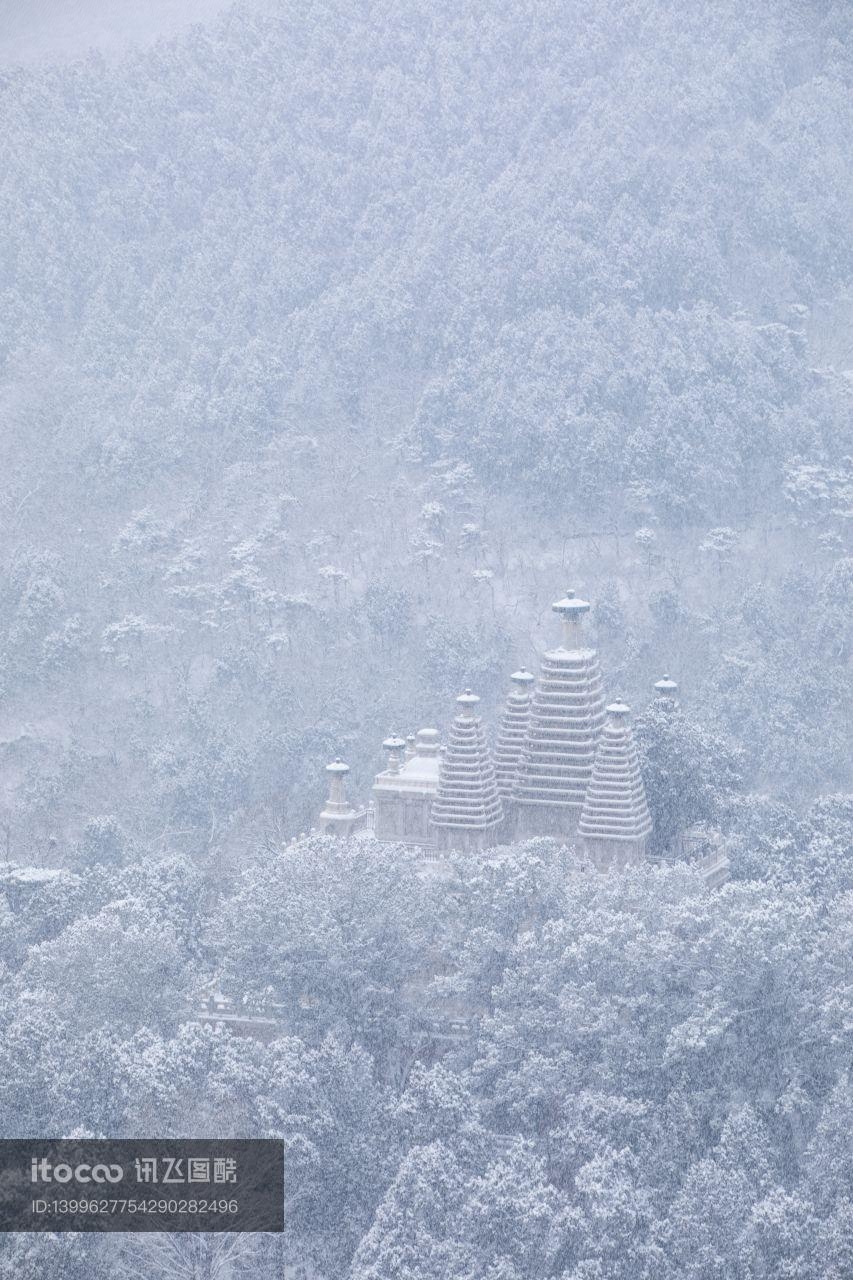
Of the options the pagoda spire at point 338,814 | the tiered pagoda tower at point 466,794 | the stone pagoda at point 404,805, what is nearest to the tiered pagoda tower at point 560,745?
the tiered pagoda tower at point 466,794

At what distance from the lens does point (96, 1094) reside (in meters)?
36.5

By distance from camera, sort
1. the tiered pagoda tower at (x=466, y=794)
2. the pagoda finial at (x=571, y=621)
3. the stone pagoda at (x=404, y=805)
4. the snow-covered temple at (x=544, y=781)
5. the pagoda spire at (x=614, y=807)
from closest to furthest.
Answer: the pagoda spire at (x=614, y=807) < the snow-covered temple at (x=544, y=781) < the tiered pagoda tower at (x=466, y=794) < the stone pagoda at (x=404, y=805) < the pagoda finial at (x=571, y=621)

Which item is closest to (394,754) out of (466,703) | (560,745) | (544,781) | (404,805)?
(404,805)

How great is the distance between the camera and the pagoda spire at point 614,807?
1703 inches

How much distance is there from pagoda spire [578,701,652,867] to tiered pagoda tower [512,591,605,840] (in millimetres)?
953

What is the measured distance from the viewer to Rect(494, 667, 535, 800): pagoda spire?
4562cm

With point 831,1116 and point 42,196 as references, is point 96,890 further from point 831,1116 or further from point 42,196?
point 42,196

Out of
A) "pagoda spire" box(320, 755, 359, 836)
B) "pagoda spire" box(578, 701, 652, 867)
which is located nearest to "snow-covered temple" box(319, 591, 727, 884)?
"pagoda spire" box(578, 701, 652, 867)

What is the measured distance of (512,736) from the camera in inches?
1821

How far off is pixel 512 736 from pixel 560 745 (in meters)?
1.64

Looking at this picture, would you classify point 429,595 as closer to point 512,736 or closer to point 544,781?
point 512,736

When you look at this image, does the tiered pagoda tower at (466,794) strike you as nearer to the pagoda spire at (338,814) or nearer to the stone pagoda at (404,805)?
the stone pagoda at (404,805)

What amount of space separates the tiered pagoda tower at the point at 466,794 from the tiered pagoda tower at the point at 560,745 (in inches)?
36.3

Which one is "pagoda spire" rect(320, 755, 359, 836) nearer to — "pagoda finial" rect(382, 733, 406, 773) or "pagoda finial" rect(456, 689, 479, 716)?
"pagoda finial" rect(382, 733, 406, 773)
